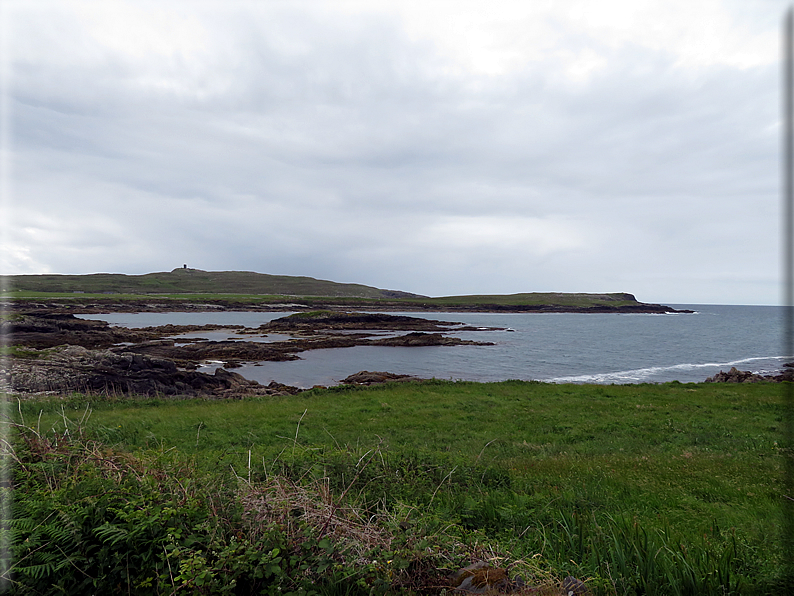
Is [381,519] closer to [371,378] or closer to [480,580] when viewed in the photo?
[480,580]

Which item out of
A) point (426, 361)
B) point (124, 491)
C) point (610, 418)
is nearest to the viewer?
point (124, 491)

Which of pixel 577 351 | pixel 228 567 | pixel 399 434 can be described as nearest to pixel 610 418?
pixel 399 434

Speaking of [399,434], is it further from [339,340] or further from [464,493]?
[339,340]

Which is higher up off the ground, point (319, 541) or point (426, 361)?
point (319, 541)

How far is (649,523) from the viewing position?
6195 millimetres

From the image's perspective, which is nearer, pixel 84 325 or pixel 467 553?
pixel 467 553

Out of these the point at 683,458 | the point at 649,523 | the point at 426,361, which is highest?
the point at 649,523

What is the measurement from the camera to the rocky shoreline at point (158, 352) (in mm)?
23859

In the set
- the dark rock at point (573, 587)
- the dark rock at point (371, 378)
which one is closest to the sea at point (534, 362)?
the dark rock at point (371, 378)

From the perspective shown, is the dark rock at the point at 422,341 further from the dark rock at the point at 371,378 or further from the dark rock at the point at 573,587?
the dark rock at the point at 573,587

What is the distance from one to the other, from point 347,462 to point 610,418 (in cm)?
1422

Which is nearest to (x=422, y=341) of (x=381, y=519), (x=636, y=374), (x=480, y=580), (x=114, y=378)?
(x=636, y=374)

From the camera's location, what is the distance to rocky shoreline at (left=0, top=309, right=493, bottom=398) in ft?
78.3

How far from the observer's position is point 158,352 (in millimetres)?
47531
